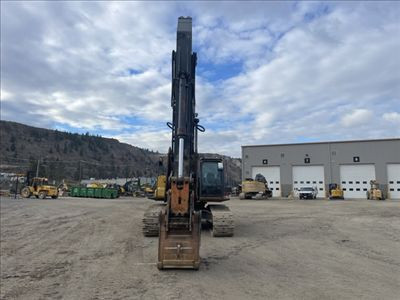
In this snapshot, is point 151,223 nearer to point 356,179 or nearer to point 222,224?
point 222,224

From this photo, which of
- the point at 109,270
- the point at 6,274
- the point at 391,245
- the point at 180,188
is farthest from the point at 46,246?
the point at 391,245

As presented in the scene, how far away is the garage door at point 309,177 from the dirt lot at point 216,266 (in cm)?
3698

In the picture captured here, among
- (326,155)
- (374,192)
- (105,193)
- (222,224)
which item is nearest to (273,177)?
(326,155)

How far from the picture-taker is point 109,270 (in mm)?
9422

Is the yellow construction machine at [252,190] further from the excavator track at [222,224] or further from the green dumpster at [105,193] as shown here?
the excavator track at [222,224]

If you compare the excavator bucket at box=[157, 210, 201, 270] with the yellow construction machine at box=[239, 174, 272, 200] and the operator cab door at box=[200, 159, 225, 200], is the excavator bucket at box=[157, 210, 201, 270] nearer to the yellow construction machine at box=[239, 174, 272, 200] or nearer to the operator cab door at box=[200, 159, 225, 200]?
the operator cab door at box=[200, 159, 225, 200]

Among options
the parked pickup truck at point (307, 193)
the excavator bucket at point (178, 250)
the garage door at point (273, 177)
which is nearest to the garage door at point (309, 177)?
the garage door at point (273, 177)

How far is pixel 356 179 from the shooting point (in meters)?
51.1

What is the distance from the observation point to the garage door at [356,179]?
50406 millimetres

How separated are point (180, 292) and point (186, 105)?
673cm

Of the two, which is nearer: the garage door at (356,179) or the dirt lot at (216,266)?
the dirt lot at (216,266)

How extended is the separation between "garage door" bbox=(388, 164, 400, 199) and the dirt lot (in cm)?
3578

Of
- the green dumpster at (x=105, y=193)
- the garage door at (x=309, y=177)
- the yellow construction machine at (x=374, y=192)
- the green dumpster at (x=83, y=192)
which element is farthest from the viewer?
the green dumpster at (x=83, y=192)

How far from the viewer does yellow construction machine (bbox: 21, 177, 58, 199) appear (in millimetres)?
47250
